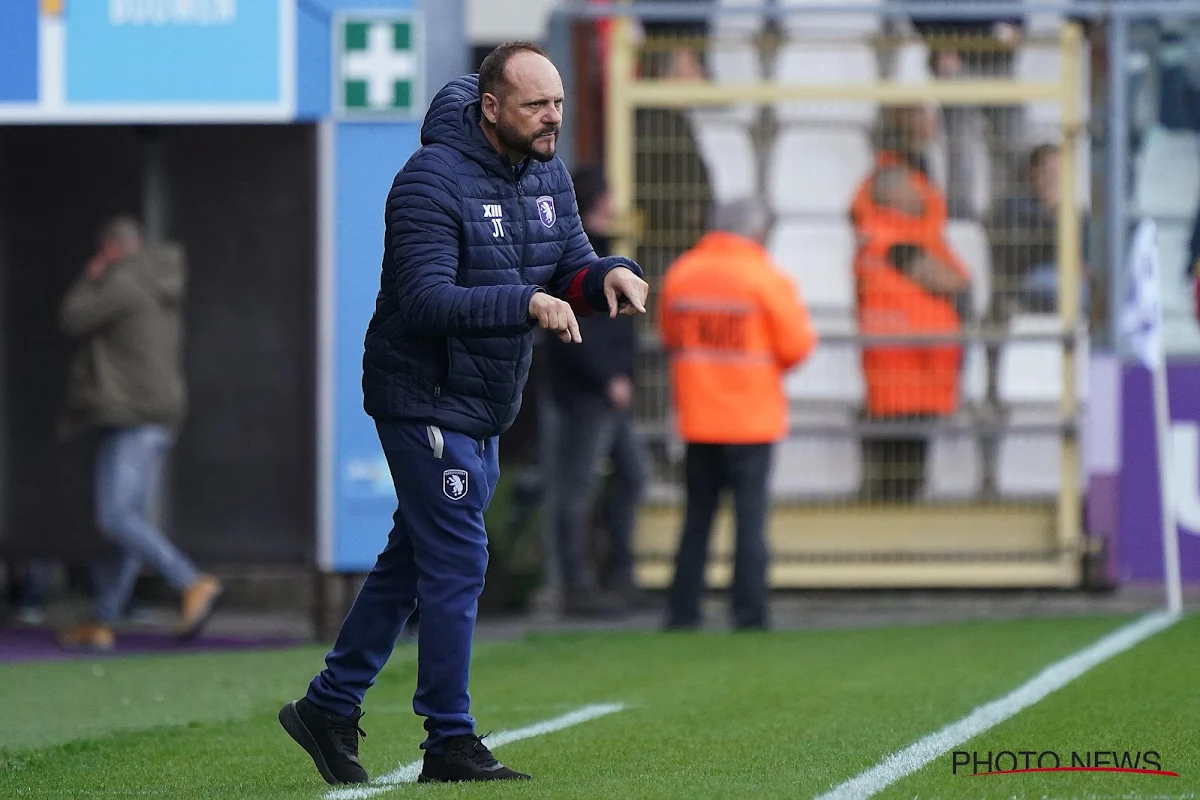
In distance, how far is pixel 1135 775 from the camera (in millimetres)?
5656

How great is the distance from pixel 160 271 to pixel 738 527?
9.79 ft

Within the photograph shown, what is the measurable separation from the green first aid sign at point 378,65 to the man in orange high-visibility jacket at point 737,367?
1542 millimetres

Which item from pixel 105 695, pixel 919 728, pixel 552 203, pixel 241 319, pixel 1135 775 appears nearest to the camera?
pixel 1135 775

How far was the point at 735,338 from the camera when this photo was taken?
10.8 metres

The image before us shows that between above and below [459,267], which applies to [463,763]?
below

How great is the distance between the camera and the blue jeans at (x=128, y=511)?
10906 millimetres

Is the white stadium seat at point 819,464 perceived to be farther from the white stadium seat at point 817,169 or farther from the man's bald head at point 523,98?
the man's bald head at point 523,98

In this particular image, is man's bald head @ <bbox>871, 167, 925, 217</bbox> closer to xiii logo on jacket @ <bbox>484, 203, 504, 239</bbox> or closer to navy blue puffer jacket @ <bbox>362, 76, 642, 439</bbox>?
navy blue puffer jacket @ <bbox>362, 76, 642, 439</bbox>

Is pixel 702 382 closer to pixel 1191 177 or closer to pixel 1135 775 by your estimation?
pixel 1191 177

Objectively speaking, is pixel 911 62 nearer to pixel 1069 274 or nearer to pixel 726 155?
pixel 726 155

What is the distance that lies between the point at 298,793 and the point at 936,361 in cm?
719

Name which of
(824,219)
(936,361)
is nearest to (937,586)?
(936,361)

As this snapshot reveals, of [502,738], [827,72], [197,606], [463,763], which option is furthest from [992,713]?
[827,72]

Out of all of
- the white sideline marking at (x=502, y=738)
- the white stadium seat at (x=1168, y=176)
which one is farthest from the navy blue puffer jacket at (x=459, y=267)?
the white stadium seat at (x=1168, y=176)
